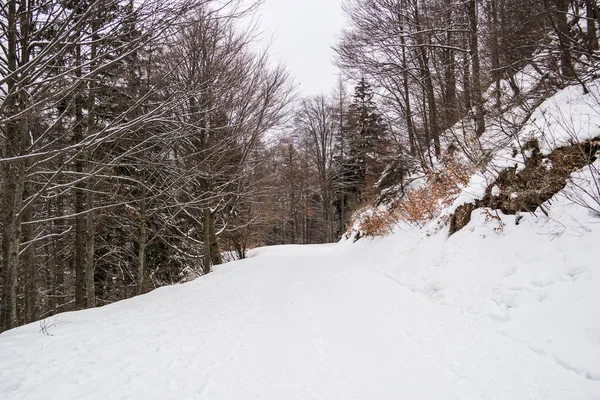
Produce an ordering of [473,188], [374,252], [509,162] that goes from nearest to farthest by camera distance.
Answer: [509,162] → [473,188] → [374,252]

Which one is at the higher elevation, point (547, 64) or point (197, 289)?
point (547, 64)

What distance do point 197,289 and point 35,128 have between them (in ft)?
13.9

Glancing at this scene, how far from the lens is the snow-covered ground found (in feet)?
7.72

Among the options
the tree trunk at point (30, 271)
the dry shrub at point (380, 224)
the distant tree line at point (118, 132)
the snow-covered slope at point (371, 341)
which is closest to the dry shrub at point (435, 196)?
the dry shrub at point (380, 224)

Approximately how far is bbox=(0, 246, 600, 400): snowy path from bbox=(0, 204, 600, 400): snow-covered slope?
2cm

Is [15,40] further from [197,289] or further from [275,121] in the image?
[275,121]

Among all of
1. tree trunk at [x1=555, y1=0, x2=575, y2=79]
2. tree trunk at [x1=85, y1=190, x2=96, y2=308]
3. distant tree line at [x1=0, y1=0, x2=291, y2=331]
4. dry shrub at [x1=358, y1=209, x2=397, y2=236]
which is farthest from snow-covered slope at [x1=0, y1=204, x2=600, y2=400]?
dry shrub at [x1=358, y1=209, x2=397, y2=236]

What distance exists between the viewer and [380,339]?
3328mm

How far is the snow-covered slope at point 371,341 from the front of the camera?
7.71 ft

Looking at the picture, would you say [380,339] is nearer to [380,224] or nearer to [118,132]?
[118,132]

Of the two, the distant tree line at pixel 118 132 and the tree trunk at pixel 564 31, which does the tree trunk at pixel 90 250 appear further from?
the tree trunk at pixel 564 31

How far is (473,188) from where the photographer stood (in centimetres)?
617

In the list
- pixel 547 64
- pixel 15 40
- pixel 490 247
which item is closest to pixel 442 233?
pixel 490 247

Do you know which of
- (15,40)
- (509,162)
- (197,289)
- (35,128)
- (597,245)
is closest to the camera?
(597,245)
